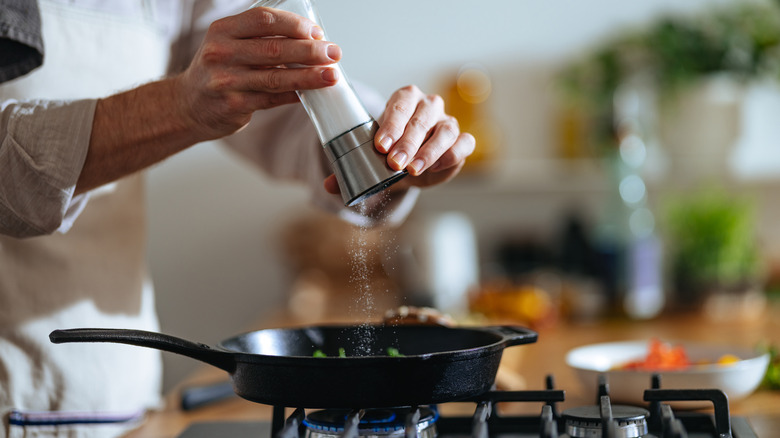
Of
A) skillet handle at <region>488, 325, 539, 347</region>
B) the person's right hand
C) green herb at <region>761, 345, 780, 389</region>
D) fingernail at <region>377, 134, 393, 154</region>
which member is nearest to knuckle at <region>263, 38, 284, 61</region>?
the person's right hand

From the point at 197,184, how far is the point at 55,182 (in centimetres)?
173

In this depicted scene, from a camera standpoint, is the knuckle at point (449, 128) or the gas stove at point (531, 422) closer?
the gas stove at point (531, 422)

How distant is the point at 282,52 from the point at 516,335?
1.07ft

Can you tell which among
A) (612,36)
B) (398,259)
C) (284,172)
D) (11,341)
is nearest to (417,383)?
(11,341)

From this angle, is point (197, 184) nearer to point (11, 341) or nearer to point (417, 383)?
point (11, 341)

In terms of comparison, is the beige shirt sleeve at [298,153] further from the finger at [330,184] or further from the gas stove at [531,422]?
the gas stove at [531,422]

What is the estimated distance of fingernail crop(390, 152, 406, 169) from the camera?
0.64 metres

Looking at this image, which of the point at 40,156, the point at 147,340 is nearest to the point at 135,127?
the point at 40,156

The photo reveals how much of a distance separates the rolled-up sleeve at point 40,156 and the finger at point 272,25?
0.18m

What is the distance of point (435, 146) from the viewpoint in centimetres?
72

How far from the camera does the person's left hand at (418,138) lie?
25.6 inches

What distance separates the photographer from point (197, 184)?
2.40m

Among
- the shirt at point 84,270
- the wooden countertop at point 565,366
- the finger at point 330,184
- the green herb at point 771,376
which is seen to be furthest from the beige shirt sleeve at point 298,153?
the green herb at point 771,376

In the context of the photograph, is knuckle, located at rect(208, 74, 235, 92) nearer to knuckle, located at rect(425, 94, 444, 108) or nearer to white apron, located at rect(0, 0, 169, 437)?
knuckle, located at rect(425, 94, 444, 108)
